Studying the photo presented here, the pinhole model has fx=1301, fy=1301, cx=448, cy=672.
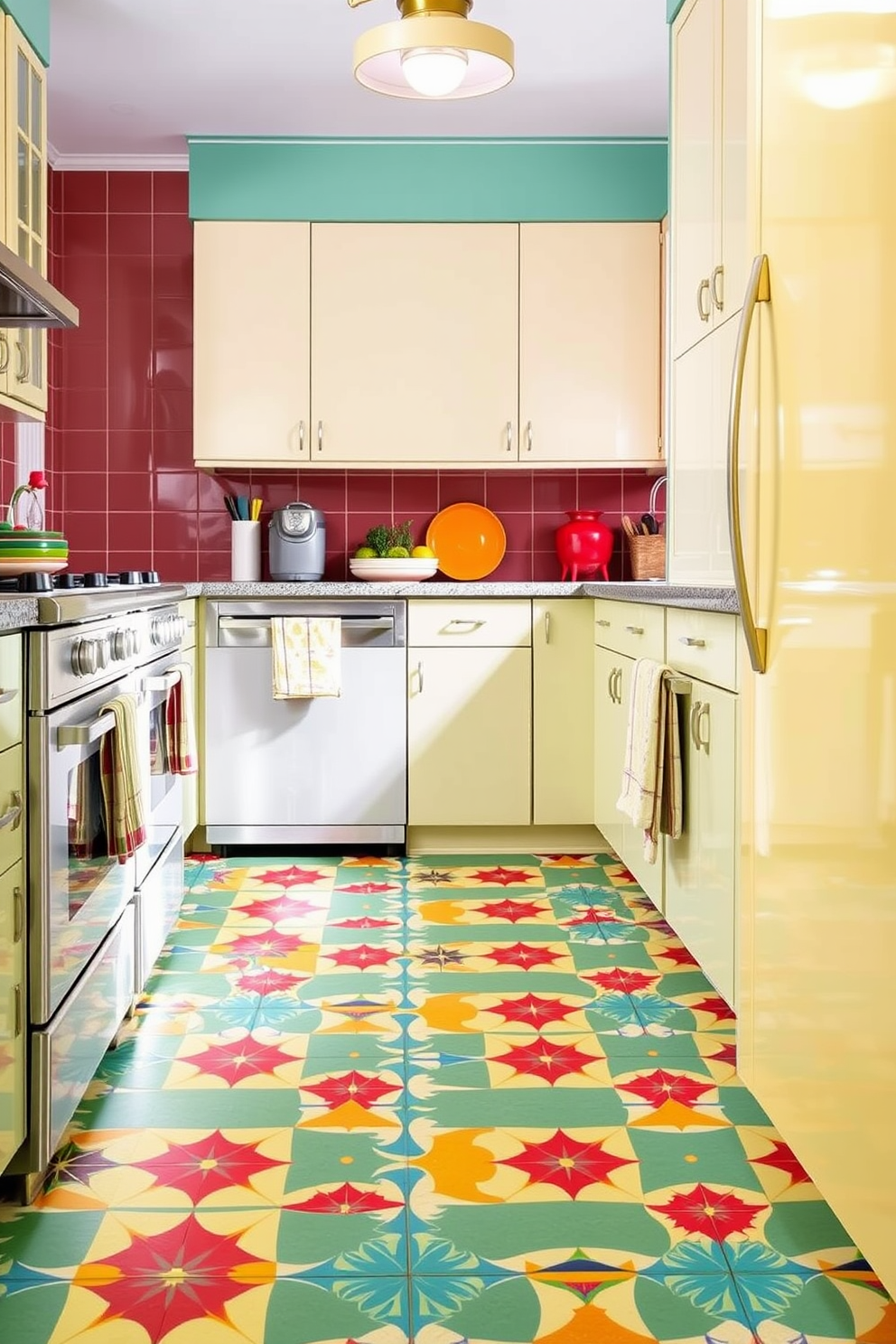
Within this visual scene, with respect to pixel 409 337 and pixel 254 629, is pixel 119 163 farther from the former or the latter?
pixel 254 629

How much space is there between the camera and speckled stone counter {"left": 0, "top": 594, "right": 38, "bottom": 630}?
1749mm

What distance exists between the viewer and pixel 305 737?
4293 millimetres

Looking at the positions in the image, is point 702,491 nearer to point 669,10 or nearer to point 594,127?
point 669,10

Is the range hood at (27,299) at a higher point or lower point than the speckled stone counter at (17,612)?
higher

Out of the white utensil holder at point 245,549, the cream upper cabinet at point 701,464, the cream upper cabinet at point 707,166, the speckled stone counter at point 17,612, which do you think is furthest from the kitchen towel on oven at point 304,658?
the speckled stone counter at point 17,612

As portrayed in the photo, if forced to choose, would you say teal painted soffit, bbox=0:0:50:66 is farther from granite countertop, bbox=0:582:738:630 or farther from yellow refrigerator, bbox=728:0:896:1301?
yellow refrigerator, bbox=728:0:896:1301

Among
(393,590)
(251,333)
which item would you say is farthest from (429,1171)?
(251,333)

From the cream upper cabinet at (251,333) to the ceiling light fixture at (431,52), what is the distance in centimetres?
172

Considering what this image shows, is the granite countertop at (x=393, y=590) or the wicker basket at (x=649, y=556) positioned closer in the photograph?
the granite countertop at (x=393, y=590)

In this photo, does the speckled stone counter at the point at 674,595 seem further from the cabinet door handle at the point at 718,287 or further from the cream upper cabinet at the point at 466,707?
the cabinet door handle at the point at 718,287

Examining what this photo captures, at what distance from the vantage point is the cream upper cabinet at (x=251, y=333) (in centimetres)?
453

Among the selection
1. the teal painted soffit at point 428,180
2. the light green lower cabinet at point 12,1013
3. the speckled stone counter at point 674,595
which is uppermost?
the teal painted soffit at point 428,180

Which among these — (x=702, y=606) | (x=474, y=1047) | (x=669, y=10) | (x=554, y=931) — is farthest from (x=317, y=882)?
(x=669, y=10)

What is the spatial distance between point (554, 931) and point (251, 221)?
8.81 ft
